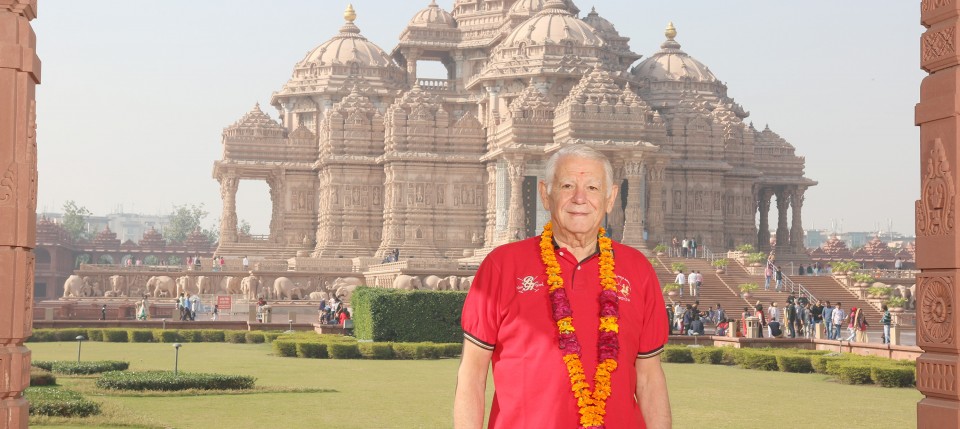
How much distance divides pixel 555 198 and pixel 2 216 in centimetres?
384

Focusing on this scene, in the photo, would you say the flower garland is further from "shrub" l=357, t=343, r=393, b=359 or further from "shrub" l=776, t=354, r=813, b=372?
"shrub" l=357, t=343, r=393, b=359

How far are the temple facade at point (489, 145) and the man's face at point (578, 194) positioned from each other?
48.2 metres

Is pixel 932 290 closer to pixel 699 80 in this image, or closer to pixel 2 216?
pixel 2 216

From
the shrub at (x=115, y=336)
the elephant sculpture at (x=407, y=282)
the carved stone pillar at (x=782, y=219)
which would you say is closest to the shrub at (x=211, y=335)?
the shrub at (x=115, y=336)

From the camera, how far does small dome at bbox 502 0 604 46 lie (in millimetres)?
65750

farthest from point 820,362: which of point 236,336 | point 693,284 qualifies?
point 693,284

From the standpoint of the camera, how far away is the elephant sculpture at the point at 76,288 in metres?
56.9

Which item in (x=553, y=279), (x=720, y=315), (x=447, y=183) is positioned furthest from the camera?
(x=447, y=183)

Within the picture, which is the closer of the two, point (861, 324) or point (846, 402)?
point (846, 402)

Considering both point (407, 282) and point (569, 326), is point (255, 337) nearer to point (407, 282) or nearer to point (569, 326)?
point (407, 282)

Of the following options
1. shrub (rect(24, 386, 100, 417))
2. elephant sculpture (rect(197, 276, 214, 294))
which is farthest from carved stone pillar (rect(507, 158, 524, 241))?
shrub (rect(24, 386, 100, 417))

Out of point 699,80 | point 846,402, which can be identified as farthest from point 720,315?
point 699,80

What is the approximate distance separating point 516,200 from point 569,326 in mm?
50383

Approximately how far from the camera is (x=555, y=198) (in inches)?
307
